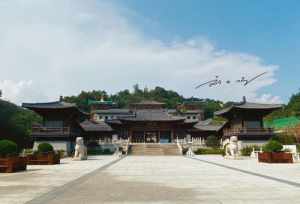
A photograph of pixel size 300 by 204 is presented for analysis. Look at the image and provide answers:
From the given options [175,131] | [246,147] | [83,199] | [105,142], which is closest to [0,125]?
[105,142]

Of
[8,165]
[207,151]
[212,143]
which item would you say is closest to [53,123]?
[207,151]

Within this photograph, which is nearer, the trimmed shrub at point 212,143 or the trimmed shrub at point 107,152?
the trimmed shrub at point 107,152

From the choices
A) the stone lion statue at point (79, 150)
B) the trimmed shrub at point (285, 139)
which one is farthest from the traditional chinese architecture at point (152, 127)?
the stone lion statue at point (79, 150)

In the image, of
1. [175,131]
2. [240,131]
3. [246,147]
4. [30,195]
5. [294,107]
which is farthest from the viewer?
[294,107]

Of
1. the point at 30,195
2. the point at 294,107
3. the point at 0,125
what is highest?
the point at 294,107

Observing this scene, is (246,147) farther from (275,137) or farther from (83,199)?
(83,199)

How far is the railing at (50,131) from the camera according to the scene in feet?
130

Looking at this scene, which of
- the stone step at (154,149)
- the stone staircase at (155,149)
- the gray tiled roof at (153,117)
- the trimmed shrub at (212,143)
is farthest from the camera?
the gray tiled roof at (153,117)

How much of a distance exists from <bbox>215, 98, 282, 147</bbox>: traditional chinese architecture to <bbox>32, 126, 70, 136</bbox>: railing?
2165cm

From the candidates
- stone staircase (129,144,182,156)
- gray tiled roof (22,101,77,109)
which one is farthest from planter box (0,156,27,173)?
stone staircase (129,144,182,156)

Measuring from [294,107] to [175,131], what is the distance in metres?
36.6

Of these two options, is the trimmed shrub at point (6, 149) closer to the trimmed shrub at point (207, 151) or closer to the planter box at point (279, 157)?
the planter box at point (279, 157)

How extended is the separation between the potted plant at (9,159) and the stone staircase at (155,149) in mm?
25341

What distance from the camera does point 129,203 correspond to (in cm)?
753
